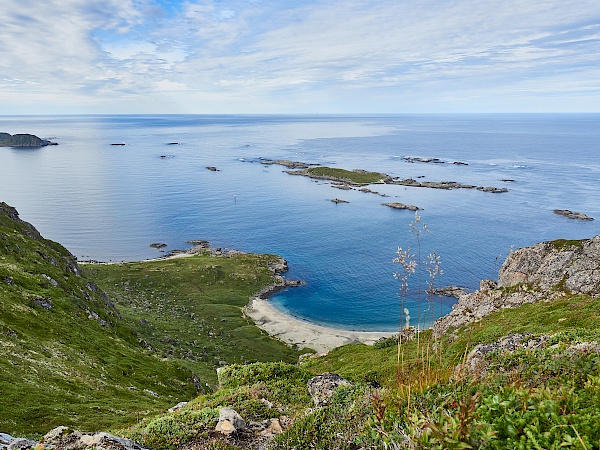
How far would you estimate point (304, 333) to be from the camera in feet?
252

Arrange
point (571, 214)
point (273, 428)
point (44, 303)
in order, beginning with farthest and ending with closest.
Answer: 1. point (571, 214)
2. point (44, 303)
3. point (273, 428)

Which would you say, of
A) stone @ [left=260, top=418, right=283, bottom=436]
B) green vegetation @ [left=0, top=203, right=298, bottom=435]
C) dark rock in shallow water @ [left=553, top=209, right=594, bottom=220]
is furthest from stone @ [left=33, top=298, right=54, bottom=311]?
dark rock in shallow water @ [left=553, top=209, right=594, bottom=220]

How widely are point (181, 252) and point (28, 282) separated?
6700cm

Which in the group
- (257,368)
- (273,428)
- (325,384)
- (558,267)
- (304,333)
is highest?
(273,428)

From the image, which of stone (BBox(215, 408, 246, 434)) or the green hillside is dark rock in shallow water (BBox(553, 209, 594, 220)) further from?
stone (BBox(215, 408, 246, 434))

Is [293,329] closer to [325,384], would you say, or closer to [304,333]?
[304,333]

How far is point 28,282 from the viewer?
5150cm

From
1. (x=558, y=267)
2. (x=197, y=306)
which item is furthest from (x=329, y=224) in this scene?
(x=558, y=267)

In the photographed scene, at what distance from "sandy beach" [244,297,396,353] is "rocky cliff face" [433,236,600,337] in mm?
29169

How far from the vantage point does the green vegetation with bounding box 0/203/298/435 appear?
93.0 feet

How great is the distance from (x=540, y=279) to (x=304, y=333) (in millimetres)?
44701

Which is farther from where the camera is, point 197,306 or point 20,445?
point 197,306

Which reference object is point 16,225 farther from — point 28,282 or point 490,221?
point 490,221

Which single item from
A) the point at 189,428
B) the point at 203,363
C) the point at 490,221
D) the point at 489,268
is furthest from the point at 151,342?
the point at 490,221
